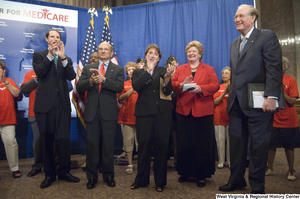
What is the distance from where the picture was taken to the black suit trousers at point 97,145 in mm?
2707

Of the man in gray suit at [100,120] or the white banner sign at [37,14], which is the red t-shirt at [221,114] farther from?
the white banner sign at [37,14]

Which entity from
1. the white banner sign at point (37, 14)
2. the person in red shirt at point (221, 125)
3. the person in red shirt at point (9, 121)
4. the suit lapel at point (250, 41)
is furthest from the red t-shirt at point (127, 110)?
the white banner sign at point (37, 14)

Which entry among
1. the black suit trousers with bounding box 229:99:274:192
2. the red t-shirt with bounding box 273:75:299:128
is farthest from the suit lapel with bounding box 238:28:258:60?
the red t-shirt with bounding box 273:75:299:128

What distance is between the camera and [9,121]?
11.1 feet

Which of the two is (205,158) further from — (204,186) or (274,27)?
(274,27)

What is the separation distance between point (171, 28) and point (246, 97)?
3.01 meters

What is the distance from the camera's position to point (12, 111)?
3.49 metres

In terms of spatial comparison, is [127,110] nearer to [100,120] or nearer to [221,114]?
[100,120]

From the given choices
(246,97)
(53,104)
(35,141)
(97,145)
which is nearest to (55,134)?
(53,104)

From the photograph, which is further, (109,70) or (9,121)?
(9,121)

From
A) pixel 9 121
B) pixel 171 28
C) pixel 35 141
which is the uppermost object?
pixel 171 28

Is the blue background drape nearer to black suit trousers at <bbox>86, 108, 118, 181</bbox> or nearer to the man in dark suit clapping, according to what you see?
the man in dark suit clapping

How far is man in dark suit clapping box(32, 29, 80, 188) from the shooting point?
2.71 m

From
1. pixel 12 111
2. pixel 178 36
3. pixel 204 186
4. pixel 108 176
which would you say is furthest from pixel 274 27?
pixel 12 111
